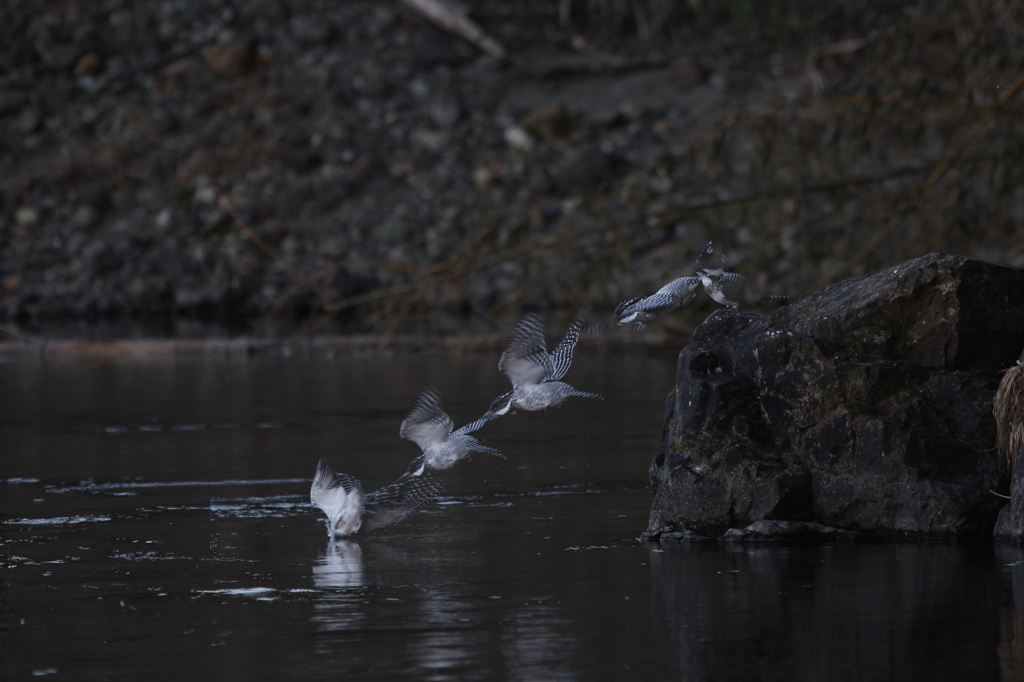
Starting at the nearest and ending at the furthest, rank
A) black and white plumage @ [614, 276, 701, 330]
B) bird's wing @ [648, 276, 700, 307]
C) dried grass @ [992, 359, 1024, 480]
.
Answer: dried grass @ [992, 359, 1024, 480], black and white plumage @ [614, 276, 701, 330], bird's wing @ [648, 276, 700, 307]

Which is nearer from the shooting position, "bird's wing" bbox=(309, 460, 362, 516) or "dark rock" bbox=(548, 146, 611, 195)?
"bird's wing" bbox=(309, 460, 362, 516)

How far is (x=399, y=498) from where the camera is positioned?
656 cm

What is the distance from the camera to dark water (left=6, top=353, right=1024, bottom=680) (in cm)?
391

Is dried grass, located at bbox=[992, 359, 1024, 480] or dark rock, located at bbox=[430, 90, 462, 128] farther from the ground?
dark rock, located at bbox=[430, 90, 462, 128]

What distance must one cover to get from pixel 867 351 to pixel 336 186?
1568 cm

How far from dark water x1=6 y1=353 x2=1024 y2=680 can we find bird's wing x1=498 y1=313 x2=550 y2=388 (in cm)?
53

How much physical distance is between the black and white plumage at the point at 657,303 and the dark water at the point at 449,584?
0.76 m

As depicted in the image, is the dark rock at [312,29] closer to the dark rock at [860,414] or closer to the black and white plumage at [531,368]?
the black and white plumage at [531,368]

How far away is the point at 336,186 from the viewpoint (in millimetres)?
20984

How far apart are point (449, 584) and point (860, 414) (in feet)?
5.75

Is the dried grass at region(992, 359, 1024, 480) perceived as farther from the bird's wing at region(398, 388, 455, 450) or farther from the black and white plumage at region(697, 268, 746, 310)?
the bird's wing at region(398, 388, 455, 450)

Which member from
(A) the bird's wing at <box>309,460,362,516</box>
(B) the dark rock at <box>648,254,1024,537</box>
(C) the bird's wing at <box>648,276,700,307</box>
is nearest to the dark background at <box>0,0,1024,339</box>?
(C) the bird's wing at <box>648,276,700,307</box>

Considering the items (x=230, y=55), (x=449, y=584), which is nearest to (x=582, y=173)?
(x=230, y=55)

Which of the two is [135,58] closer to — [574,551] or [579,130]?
[579,130]
